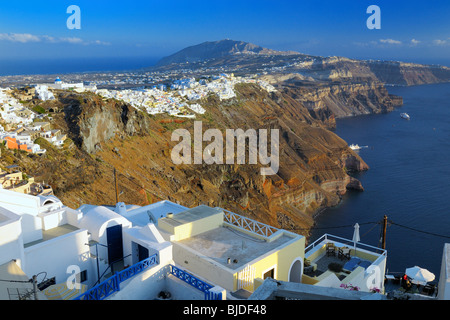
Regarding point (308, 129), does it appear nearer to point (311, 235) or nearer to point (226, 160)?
point (226, 160)

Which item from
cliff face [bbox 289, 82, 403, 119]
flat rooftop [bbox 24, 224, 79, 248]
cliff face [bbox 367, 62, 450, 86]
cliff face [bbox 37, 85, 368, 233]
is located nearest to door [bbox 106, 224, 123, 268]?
flat rooftop [bbox 24, 224, 79, 248]

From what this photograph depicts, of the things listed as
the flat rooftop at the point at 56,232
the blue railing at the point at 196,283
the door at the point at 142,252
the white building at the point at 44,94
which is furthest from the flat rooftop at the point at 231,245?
the white building at the point at 44,94

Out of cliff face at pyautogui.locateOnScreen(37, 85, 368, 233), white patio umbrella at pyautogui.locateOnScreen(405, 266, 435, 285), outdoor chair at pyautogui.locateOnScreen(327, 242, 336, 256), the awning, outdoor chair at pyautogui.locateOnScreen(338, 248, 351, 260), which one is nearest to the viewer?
the awning

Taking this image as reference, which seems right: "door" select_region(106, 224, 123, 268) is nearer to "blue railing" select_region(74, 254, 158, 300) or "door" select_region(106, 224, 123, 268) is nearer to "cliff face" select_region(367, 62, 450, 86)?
"blue railing" select_region(74, 254, 158, 300)

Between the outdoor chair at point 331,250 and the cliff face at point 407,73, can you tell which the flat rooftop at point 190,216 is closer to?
the outdoor chair at point 331,250

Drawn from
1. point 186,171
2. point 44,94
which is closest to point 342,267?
point 186,171
